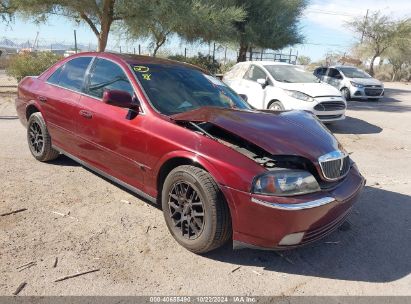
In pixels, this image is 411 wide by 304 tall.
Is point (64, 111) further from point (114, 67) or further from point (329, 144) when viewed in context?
point (329, 144)

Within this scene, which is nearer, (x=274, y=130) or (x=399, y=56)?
(x=274, y=130)

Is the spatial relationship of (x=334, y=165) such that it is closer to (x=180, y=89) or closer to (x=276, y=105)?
(x=180, y=89)

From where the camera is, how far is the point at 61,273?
296 cm

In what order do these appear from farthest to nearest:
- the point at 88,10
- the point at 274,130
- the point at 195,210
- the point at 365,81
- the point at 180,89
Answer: the point at 365,81
the point at 88,10
the point at 180,89
the point at 274,130
the point at 195,210

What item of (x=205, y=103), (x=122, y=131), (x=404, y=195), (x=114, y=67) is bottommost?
(x=404, y=195)

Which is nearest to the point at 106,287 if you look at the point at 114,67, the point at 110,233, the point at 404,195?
the point at 110,233

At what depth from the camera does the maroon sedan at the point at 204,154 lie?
296 cm

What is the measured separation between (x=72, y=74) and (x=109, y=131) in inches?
53.3

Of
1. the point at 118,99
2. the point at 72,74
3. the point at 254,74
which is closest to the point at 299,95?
the point at 254,74

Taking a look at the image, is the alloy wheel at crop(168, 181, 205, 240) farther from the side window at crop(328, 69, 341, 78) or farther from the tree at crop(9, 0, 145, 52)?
the side window at crop(328, 69, 341, 78)

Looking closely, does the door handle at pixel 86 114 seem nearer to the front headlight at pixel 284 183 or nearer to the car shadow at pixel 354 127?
the front headlight at pixel 284 183

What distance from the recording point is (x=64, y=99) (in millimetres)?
4664

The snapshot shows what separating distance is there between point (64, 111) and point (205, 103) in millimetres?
1766

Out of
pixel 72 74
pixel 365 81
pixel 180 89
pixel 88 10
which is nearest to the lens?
pixel 180 89
